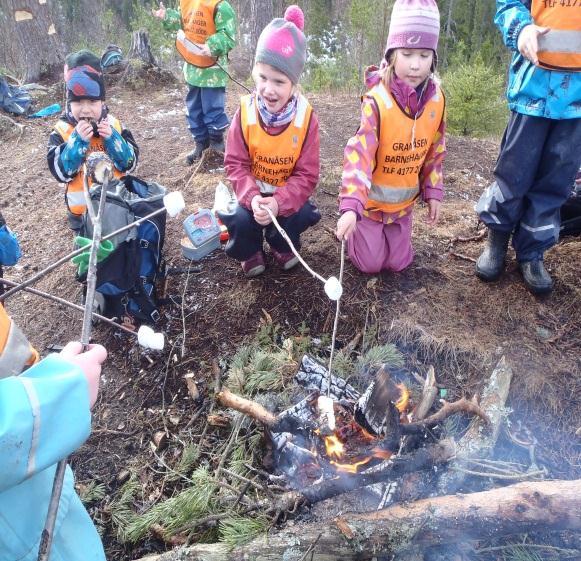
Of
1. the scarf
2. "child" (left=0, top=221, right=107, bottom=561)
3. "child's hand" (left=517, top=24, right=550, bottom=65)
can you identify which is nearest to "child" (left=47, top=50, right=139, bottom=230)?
the scarf

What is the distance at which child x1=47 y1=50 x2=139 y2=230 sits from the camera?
319cm

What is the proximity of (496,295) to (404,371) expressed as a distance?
92cm

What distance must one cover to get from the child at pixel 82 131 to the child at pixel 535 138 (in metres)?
2.62

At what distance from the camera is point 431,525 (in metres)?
1.86

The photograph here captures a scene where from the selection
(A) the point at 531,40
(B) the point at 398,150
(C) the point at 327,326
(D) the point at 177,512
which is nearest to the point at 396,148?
(B) the point at 398,150

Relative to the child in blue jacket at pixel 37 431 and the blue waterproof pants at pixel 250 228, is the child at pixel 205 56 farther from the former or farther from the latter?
the child in blue jacket at pixel 37 431

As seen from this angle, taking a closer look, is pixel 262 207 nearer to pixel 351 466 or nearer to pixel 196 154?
pixel 351 466

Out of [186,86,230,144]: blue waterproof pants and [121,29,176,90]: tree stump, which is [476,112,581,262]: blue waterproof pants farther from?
[121,29,176,90]: tree stump

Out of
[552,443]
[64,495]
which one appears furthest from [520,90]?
[64,495]

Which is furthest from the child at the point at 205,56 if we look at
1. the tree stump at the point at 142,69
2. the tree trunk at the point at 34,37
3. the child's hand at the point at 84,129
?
the tree trunk at the point at 34,37

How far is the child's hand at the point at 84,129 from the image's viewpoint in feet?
10.4

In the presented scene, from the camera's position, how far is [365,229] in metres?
3.45

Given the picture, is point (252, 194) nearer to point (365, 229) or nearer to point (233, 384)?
point (365, 229)

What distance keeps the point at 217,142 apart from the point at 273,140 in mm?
2570
